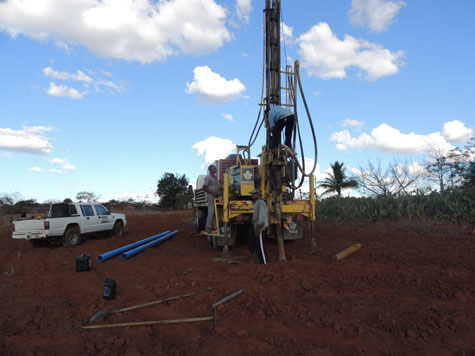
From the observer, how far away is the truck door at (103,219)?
14.4 metres

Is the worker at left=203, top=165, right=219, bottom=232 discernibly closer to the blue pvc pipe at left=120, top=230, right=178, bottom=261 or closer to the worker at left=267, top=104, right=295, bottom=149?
the blue pvc pipe at left=120, top=230, right=178, bottom=261

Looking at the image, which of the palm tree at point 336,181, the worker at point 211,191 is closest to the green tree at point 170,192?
the palm tree at point 336,181

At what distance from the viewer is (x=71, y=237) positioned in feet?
42.2

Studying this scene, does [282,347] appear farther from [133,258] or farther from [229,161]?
[229,161]

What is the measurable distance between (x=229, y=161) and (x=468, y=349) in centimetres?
1004

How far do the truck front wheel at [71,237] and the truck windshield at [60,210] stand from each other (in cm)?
78

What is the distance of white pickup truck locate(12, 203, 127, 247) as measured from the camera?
11961 mm

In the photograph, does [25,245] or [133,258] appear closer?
[133,258]

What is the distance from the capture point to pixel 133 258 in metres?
10.1

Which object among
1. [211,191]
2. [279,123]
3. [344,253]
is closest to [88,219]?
[211,191]

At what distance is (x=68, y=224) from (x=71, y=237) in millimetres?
491

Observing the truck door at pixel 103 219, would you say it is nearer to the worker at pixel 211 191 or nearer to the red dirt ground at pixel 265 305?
the red dirt ground at pixel 265 305

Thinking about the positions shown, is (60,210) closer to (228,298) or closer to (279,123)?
(279,123)

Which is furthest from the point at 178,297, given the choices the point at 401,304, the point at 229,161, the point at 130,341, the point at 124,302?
the point at 229,161
